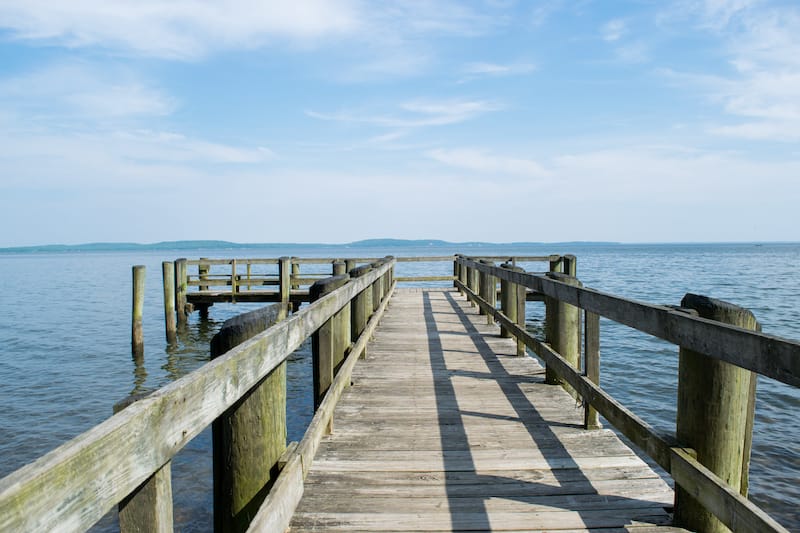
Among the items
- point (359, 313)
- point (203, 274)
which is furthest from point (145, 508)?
point (203, 274)

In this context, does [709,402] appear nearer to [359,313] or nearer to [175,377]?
[359,313]

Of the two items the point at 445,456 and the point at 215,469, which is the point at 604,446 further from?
the point at 215,469

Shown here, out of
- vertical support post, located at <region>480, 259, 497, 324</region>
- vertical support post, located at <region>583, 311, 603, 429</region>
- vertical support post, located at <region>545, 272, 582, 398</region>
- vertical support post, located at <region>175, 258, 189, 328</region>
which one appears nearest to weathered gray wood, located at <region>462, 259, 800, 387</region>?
vertical support post, located at <region>583, 311, 603, 429</region>

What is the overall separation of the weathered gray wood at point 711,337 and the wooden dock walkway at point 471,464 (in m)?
0.99

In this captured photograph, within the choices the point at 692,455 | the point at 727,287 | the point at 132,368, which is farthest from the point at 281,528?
the point at 727,287

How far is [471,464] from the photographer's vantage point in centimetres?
362

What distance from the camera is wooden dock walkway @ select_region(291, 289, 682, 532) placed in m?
2.89

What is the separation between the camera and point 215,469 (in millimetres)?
2602

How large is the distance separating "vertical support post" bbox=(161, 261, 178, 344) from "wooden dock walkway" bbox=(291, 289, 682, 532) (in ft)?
41.1

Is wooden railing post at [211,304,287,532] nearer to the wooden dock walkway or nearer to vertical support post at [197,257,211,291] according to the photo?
the wooden dock walkway

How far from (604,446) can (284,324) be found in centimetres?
257

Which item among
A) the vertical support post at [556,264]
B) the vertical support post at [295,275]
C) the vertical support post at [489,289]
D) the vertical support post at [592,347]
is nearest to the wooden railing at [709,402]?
the vertical support post at [592,347]

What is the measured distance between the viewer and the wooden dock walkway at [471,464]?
9.47 feet

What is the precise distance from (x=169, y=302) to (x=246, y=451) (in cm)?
1598
